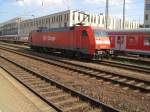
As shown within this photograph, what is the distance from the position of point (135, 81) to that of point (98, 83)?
1.76 metres

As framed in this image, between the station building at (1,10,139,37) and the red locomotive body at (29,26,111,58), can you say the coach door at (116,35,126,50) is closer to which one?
the red locomotive body at (29,26,111,58)

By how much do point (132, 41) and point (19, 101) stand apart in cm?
2070

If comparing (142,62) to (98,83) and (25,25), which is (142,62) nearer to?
(98,83)

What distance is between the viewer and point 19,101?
8836 mm

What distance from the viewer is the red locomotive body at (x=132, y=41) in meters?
26.0

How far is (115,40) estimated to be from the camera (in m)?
31.1

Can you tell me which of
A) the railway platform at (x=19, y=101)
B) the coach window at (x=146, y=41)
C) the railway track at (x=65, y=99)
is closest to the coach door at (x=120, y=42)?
the coach window at (x=146, y=41)

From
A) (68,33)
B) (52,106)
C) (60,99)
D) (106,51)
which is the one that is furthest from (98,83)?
(68,33)

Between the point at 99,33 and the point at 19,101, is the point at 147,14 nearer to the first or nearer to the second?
the point at 99,33

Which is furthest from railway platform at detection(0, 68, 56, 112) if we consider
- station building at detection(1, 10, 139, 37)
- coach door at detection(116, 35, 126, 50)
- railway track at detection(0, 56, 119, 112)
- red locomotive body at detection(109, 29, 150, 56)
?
station building at detection(1, 10, 139, 37)

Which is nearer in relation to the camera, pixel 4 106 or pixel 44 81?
pixel 4 106

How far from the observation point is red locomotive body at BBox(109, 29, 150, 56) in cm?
2602

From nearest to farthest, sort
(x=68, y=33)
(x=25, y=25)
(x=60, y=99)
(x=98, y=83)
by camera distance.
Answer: (x=60, y=99)
(x=98, y=83)
(x=68, y=33)
(x=25, y=25)

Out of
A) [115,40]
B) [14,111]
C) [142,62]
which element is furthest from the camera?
[115,40]
